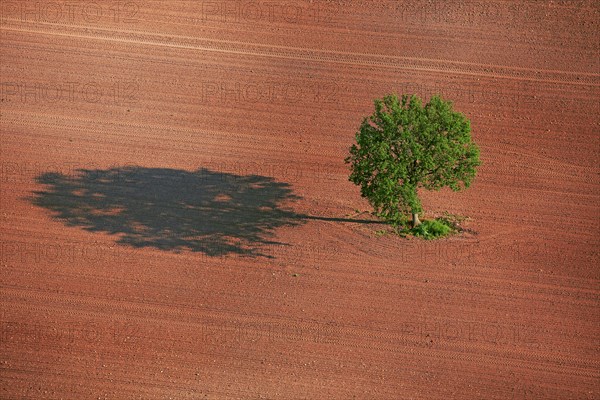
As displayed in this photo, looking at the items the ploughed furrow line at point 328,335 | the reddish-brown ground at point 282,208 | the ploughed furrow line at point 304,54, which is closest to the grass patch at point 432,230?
the reddish-brown ground at point 282,208

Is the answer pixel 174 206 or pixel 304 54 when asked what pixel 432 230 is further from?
pixel 304 54

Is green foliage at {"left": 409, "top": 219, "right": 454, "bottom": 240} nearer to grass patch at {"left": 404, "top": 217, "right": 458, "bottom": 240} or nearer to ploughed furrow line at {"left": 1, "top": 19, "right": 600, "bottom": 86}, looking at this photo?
grass patch at {"left": 404, "top": 217, "right": 458, "bottom": 240}

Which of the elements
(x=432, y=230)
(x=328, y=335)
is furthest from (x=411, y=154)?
(x=328, y=335)

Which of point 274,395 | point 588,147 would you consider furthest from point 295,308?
point 588,147

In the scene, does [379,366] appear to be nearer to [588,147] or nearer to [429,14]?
[588,147]

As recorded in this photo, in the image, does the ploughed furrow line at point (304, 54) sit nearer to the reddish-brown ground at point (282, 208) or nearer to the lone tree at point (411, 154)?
the reddish-brown ground at point (282, 208)

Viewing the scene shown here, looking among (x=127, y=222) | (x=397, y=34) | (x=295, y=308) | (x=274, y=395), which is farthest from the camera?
(x=397, y=34)

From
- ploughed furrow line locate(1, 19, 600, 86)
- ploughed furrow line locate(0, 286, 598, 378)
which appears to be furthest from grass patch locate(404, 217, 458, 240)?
ploughed furrow line locate(1, 19, 600, 86)
